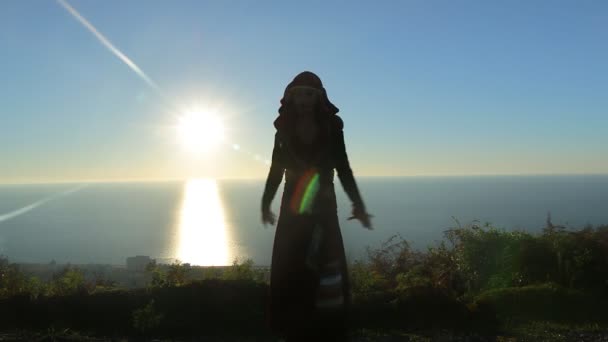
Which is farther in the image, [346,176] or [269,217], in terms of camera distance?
[269,217]

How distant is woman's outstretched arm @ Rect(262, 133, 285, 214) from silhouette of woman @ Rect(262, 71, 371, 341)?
0.02 meters

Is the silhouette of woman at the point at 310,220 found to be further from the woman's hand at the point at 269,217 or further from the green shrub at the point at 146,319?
the green shrub at the point at 146,319

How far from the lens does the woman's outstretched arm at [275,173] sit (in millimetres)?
4102

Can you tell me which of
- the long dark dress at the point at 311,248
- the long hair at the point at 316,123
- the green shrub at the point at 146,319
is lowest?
the green shrub at the point at 146,319

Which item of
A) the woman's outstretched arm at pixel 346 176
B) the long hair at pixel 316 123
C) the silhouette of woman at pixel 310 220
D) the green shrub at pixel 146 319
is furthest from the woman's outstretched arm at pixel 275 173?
the green shrub at pixel 146 319

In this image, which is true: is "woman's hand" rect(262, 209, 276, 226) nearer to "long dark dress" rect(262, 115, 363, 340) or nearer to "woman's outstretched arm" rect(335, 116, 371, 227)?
"long dark dress" rect(262, 115, 363, 340)

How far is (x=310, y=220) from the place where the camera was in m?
3.73

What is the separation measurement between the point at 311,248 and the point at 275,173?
85cm

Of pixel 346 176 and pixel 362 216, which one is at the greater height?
pixel 346 176

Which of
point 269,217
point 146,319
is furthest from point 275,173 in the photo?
point 146,319

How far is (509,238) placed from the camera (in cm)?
962

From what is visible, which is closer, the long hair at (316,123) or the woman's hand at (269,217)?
the long hair at (316,123)

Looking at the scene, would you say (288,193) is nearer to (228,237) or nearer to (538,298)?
(538,298)

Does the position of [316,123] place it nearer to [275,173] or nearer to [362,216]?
[275,173]
